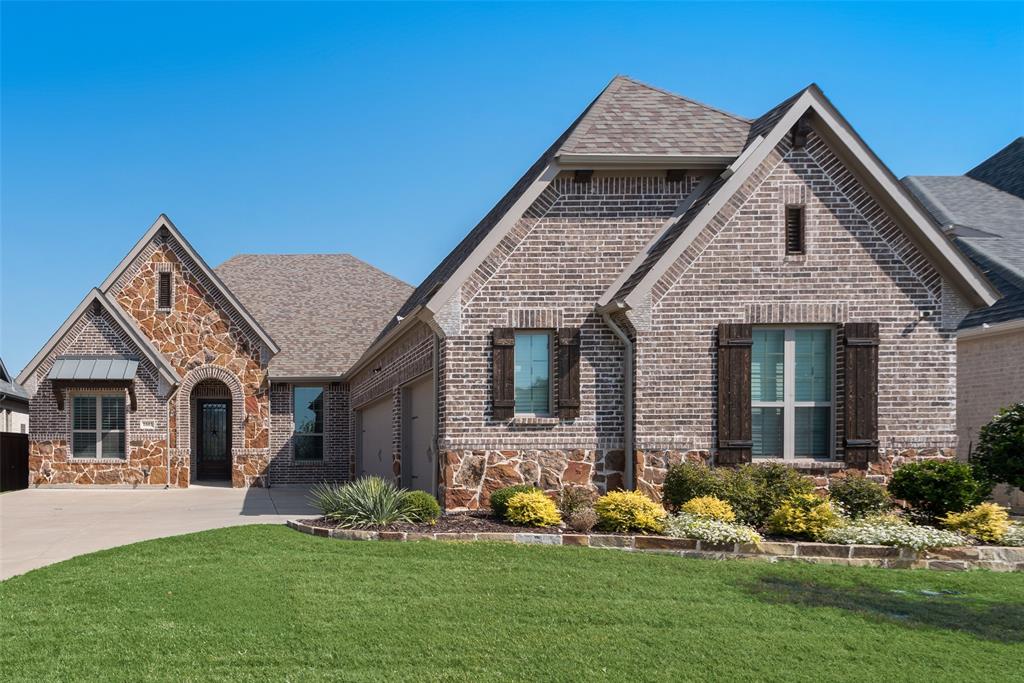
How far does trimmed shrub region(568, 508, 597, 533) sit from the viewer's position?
38.1 feet

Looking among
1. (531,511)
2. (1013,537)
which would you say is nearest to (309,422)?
(531,511)

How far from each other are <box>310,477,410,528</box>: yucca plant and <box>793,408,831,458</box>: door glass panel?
5.95 meters

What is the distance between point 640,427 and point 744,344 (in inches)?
77.9

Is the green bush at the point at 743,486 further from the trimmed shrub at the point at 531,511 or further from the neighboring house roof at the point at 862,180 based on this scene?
the neighboring house roof at the point at 862,180

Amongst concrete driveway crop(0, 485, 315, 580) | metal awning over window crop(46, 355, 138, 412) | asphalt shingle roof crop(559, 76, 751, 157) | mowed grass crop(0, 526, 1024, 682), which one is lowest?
concrete driveway crop(0, 485, 315, 580)

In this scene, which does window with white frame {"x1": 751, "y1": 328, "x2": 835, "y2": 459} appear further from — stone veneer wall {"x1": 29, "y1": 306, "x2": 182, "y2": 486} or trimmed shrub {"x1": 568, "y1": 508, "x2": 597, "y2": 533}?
stone veneer wall {"x1": 29, "y1": 306, "x2": 182, "y2": 486}

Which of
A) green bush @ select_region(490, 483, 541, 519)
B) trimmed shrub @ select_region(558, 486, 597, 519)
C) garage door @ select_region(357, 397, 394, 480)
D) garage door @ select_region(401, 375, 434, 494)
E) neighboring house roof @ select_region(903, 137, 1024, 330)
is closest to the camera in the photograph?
green bush @ select_region(490, 483, 541, 519)

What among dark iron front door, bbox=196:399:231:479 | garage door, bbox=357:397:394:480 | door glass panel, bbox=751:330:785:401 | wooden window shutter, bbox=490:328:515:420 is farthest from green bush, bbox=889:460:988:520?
dark iron front door, bbox=196:399:231:479

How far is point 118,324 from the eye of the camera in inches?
977

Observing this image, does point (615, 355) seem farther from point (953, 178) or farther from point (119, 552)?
point (953, 178)

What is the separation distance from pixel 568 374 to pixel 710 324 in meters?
2.25

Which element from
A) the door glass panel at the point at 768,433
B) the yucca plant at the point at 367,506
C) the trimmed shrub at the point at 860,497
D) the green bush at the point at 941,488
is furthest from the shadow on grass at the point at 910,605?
the yucca plant at the point at 367,506

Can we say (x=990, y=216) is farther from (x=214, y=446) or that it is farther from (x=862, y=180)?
(x=214, y=446)

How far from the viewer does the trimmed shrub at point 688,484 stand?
12.2 m
